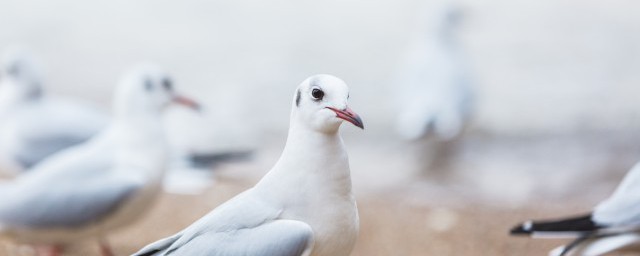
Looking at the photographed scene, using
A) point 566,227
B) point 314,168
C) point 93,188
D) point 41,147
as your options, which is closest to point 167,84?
point 93,188

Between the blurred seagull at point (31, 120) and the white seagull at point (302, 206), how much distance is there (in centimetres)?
253

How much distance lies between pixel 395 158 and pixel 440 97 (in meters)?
0.78

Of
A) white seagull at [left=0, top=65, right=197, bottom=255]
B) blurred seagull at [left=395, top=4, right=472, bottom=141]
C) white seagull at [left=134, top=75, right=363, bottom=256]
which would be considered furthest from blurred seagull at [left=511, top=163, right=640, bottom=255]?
blurred seagull at [left=395, top=4, right=472, bottom=141]

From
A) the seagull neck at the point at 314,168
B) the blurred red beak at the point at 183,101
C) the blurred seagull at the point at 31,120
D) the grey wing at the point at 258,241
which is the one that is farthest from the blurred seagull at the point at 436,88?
the grey wing at the point at 258,241

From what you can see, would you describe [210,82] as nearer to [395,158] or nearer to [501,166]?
[395,158]

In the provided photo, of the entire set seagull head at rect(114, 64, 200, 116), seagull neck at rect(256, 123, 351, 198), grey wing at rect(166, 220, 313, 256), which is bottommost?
grey wing at rect(166, 220, 313, 256)

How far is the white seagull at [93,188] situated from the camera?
3943 millimetres

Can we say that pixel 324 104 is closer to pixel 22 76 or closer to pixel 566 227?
pixel 566 227

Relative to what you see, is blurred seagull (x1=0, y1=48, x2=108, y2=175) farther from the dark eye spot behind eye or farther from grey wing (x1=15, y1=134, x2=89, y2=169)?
the dark eye spot behind eye

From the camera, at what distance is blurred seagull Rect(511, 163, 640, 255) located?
3293mm

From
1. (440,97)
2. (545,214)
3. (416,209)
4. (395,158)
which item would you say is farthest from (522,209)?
(395,158)

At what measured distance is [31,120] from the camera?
17.1 feet

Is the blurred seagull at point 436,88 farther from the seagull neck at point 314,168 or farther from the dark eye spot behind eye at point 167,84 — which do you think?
the seagull neck at point 314,168

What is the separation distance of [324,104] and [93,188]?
1646mm
